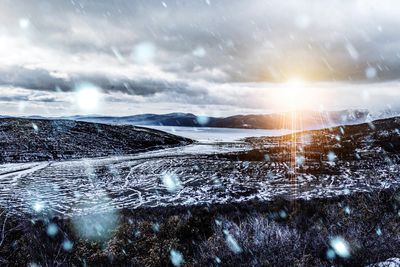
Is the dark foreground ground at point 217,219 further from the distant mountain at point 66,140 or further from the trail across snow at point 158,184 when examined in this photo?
the distant mountain at point 66,140

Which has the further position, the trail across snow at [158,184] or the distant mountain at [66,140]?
the distant mountain at [66,140]

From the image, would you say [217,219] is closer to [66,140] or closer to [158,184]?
[158,184]

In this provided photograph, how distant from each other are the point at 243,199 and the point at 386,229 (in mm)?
13798

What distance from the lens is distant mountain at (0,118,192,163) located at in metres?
57.7

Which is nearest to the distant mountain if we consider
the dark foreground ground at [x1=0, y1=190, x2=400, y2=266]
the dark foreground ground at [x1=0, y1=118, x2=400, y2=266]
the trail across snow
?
the trail across snow

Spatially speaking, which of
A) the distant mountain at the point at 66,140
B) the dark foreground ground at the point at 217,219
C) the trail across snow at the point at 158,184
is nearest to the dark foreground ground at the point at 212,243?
the dark foreground ground at the point at 217,219

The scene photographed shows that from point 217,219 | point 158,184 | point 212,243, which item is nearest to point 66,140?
point 158,184

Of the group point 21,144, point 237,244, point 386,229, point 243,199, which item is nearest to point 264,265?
point 237,244

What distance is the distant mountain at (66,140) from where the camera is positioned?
57.7m

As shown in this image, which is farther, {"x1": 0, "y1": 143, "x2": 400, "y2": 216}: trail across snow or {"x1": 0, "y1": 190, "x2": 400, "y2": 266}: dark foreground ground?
{"x1": 0, "y1": 143, "x2": 400, "y2": 216}: trail across snow

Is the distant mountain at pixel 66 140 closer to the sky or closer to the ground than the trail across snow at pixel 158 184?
closer to the sky

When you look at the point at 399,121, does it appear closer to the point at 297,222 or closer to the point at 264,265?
the point at 297,222

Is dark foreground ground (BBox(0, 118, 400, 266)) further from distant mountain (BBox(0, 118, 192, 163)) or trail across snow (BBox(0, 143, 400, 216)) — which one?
distant mountain (BBox(0, 118, 192, 163))

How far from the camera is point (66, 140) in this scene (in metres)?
69.4
